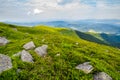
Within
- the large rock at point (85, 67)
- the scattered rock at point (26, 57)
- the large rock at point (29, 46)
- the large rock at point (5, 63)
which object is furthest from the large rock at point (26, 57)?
the large rock at point (85, 67)

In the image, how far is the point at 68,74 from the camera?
91.6 ft

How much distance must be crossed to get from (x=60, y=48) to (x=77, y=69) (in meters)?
9.24

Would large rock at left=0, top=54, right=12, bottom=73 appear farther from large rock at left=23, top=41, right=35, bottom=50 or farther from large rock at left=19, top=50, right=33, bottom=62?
large rock at left=23, top=41, right=35, bottom=50

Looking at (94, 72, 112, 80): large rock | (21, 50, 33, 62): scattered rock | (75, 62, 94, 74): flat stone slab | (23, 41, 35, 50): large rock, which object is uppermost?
(23, 41, 35, 50): large rock

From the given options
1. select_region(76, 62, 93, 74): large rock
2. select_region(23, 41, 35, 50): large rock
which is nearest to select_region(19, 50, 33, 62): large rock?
select_region(23, 41, 35, 50): large rock

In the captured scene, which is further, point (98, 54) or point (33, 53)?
point (98, 54)

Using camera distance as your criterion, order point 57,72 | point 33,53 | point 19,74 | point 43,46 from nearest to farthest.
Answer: point 19,74
point 57,72
point 33,53
point 43,46

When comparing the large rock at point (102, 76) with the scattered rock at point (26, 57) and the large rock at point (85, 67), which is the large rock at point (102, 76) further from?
the scattered rock at point (26, 57)

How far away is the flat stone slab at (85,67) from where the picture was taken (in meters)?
28.3

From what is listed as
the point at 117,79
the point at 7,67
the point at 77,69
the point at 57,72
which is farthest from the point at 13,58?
the point at 117,79

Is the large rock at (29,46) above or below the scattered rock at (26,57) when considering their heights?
above

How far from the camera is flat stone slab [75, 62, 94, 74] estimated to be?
93.0 feet

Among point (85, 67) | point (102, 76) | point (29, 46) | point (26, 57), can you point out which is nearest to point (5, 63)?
point (26, 57)

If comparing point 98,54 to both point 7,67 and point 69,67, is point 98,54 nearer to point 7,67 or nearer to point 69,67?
point 69,67
